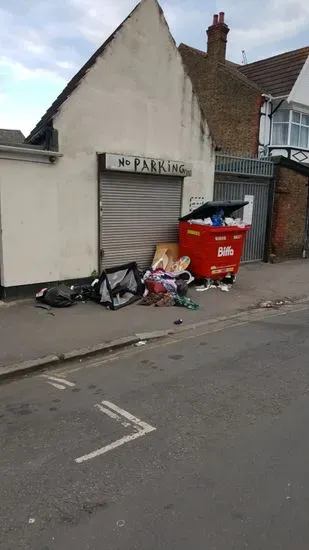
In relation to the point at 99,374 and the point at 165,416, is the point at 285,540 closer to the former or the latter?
the point at 165,416

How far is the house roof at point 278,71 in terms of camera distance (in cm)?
2080

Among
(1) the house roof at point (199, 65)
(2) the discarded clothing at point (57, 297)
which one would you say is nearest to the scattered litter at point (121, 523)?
(2) the discarded clothing at point (57, 297)

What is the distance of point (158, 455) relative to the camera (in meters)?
3.50

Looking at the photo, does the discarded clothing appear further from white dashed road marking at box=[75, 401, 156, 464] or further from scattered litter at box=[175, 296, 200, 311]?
white dashed road marking at box=[75, 401, 156, 464]

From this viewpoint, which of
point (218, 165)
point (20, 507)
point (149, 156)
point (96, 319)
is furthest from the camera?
point (218, 165)

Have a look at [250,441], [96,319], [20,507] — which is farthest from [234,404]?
[96,319]

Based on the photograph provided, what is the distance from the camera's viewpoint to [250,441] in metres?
3.70

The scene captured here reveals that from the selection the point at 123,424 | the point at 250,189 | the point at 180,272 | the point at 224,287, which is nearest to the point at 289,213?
the point at 250,189

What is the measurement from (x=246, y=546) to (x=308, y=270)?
1092cm

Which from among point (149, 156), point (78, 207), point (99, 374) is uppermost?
point (149, 156)

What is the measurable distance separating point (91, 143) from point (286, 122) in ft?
48.6

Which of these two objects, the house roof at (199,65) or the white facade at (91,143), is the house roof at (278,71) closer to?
the house roof at (199,65)

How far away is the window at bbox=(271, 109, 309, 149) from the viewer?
20.8 meters

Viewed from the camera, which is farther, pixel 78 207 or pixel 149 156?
pixel 149 156
